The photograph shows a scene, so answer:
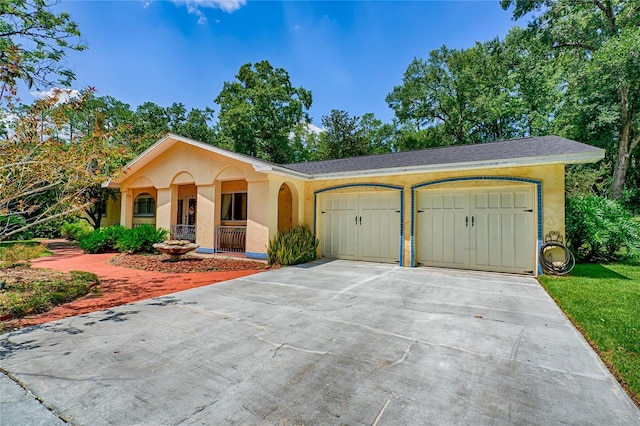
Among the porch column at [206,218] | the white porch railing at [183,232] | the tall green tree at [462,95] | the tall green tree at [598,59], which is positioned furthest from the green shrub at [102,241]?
the tall green tree at [462,95]

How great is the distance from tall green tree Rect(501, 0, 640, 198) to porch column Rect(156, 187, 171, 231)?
67.8 ft

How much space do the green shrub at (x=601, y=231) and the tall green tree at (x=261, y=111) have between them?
76.8 ft

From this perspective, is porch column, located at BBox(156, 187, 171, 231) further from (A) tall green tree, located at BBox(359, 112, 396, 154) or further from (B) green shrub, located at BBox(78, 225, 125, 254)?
(A) tall green tree, located at BBox(359, 112, 396, 154)

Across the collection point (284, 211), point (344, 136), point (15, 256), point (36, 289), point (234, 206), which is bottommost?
A: point (36, 289)

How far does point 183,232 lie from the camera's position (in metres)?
12.7

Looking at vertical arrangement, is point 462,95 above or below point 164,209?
above

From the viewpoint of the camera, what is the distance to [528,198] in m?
8.05

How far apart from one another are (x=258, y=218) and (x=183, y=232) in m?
4.64

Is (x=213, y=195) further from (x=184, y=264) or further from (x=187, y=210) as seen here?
(x=187, y=210)

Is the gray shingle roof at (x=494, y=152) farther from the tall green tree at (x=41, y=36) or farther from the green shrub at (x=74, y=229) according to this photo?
the green shrub at (x=74, y=229)

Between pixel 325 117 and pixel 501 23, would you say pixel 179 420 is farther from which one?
pixel 325 117

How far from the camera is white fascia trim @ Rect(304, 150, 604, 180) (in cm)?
687

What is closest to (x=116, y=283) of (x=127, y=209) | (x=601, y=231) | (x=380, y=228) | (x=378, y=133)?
(x=380, y=228)

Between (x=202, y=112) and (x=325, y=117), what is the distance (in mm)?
14201
